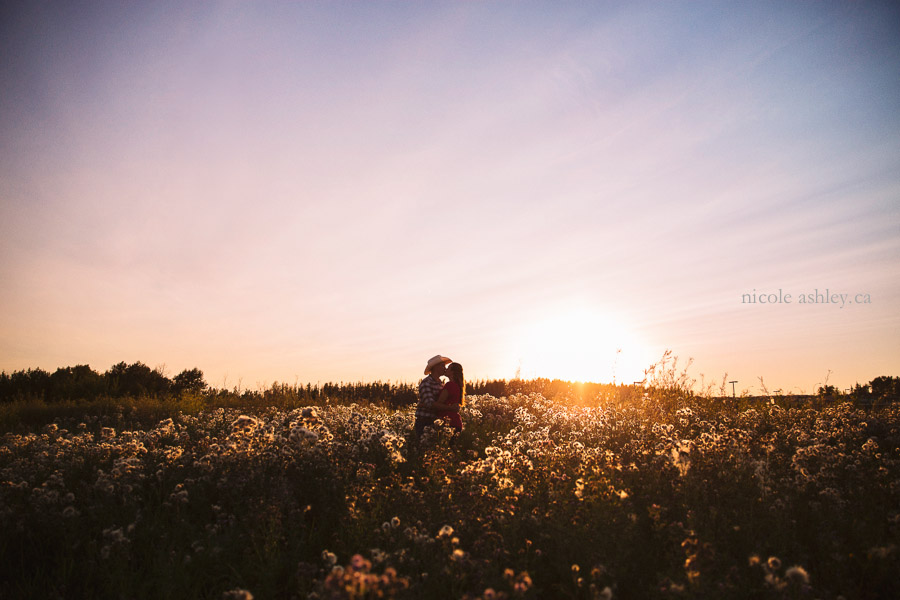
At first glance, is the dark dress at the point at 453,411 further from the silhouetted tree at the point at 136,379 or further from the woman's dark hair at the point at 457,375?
the silhouetted tree at the point at 136,379

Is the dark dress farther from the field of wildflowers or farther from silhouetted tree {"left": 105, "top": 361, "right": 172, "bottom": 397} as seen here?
silhouetted tree {"left": 105, "top": 361, "right": 172, "bottom": 397}

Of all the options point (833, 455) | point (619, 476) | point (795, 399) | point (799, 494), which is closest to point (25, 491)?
point (619, 476)

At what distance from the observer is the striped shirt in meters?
9.34

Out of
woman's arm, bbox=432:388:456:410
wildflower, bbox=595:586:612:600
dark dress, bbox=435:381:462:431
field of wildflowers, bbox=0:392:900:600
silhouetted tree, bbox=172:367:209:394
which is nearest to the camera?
wildflower, bbox=595:586:612:600

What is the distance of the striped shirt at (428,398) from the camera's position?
9336mm

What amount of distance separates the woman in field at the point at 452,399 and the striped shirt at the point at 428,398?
4.9 inches

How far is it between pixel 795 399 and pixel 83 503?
14.7 metres

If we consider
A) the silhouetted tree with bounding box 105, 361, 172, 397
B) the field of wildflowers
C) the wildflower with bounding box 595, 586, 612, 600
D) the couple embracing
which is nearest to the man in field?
the couple embracing

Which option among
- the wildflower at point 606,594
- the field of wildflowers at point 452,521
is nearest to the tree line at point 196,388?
the field of wildflowers at point 452,521

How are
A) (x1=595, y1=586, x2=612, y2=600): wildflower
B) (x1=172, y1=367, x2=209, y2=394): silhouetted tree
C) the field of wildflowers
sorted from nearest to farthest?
(x1=595, y1=586, x2=612, y2=600): wildflower → the field of wildflowers → (x1=172, y1=367, x2=209, y2=394): silhouetted tree

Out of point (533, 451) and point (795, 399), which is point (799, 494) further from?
point (795, 399)

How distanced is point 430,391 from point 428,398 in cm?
15

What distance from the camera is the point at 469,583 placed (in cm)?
396

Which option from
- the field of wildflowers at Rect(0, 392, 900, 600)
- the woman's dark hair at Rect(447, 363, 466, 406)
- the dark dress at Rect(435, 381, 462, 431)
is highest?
the woman's dark hair at Rect(447, 363, 466, 406)
